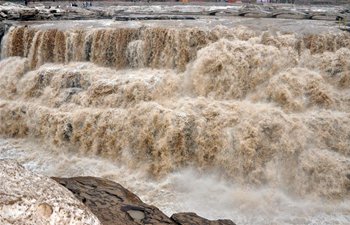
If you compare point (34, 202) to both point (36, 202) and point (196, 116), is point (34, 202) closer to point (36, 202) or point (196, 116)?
point (36, 202)

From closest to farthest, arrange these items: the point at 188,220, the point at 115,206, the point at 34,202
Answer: the point at 34,202 → the point at 115,206 → the point at 188,220

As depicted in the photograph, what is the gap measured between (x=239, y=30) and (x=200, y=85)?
106 inches

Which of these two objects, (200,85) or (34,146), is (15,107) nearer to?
(34,146)

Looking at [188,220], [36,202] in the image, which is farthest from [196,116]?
[36,202]

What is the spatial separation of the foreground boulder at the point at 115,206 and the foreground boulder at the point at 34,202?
154 cm

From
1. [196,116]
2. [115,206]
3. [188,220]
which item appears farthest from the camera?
[196,116]

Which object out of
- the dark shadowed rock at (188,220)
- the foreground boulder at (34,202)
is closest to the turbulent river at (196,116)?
the dark shadowed rock at (188,220)

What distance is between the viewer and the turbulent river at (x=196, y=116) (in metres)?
8.96

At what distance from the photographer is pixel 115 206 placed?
5.70 m

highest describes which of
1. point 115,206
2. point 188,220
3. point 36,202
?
point 36,202

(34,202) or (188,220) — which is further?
(188,220)

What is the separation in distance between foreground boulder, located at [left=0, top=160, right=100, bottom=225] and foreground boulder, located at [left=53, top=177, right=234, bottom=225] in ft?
5.06

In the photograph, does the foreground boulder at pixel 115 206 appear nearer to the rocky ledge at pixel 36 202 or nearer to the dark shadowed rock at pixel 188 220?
the dark shadowed rock at pixel 188 220

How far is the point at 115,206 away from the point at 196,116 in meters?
4.74
